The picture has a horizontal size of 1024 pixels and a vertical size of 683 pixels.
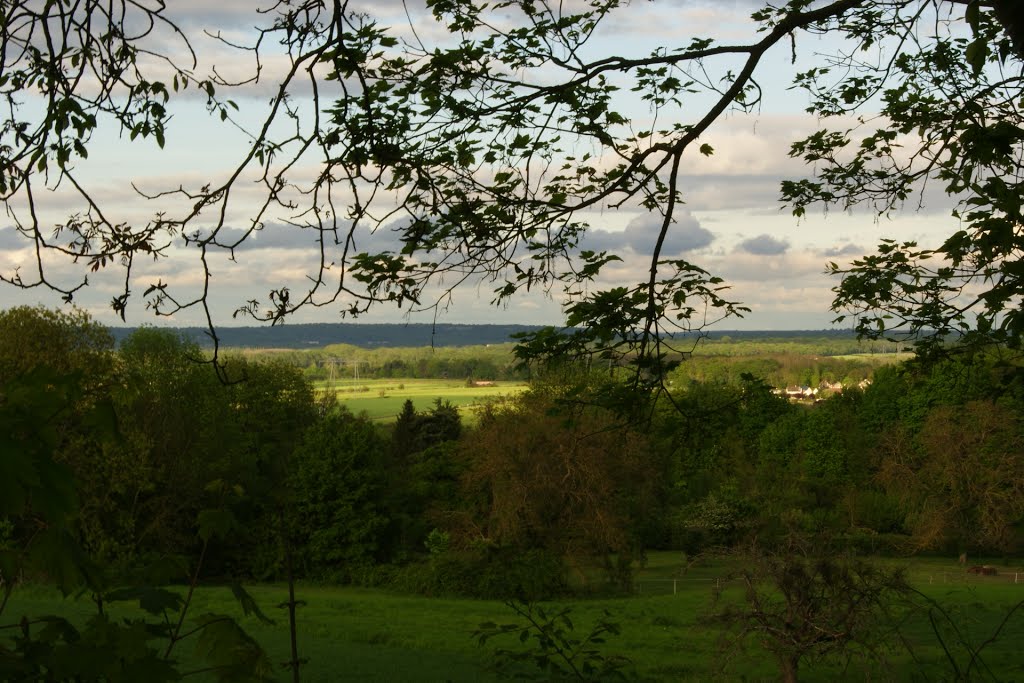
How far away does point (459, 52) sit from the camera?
6.84 metres

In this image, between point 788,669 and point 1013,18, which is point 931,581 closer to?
point 788,669

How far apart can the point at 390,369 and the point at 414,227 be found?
Answer: 150830 mm

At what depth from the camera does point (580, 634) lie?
1024 inches

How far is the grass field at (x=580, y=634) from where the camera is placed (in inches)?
712

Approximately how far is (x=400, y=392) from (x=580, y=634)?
11095 cm

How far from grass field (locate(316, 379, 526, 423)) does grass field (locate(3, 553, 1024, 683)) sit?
73442 mm

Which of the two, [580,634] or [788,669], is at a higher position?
[788,669]

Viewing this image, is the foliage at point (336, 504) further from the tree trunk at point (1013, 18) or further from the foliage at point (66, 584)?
the foliage at point (66, 584)

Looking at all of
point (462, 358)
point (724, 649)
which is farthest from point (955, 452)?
point (462, 358)

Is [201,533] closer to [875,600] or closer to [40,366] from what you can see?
[40,366]

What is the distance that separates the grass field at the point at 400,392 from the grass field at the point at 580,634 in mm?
73442

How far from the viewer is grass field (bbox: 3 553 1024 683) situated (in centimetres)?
1809

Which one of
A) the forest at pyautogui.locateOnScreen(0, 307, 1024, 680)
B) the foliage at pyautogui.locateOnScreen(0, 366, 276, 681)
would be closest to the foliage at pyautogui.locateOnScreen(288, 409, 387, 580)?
the forest at pyautogui.locateOnScreen(0, 307, 1024, 680)

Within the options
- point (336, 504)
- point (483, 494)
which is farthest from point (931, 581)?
point (336, 504)
